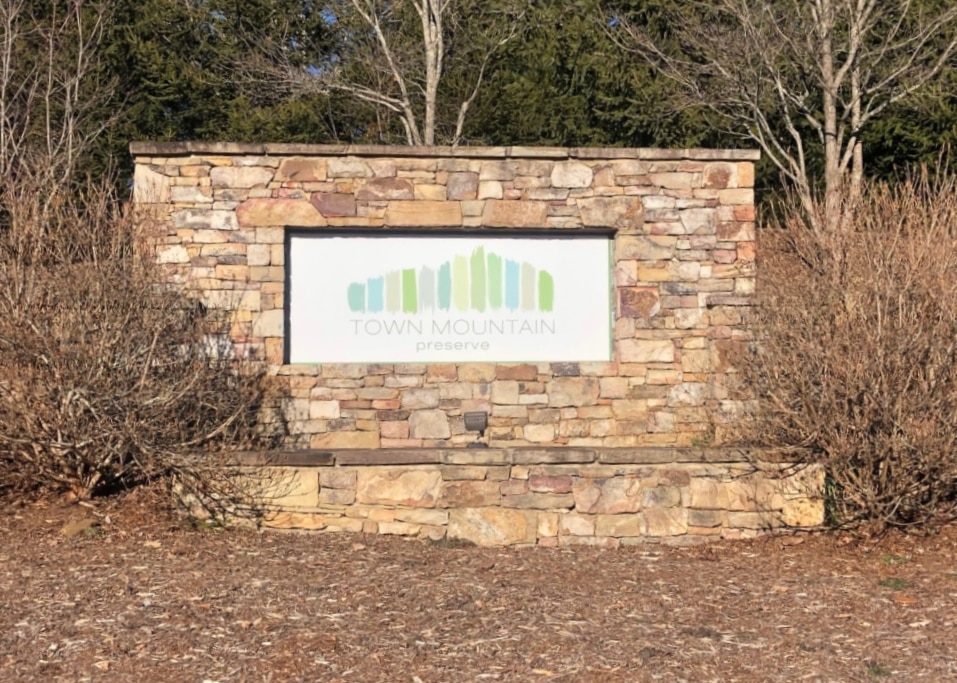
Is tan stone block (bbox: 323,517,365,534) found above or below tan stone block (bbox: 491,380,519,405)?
below

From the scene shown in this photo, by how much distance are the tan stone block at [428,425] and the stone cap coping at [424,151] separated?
2.20 metres

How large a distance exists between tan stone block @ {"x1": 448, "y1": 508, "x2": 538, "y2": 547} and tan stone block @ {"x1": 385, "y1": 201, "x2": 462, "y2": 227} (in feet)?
9.11

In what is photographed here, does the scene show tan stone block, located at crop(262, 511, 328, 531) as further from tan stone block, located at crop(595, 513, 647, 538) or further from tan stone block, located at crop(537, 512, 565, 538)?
tan stone block, located at crop(595, 513, 647, 538)

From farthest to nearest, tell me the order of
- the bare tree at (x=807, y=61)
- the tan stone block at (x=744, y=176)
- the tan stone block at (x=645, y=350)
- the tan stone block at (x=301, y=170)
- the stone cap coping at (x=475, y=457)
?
the bare tree at (x=807, y=61) → the tan stone block at (x=744, y=176) → the tan stone block at (x=645, y=350) → the tan stone block at (x=301, y=170) → the stone cap coping at (x=475, y=457)

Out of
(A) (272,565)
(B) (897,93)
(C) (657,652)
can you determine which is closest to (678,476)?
(C) (657,652)

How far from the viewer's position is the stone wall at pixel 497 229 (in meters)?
8.02

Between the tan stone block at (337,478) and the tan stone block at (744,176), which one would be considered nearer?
the tan stone block at (337,478)

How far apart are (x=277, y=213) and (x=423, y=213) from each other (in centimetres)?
122

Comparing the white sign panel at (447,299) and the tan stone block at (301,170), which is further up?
the tan stone block at (301,170)

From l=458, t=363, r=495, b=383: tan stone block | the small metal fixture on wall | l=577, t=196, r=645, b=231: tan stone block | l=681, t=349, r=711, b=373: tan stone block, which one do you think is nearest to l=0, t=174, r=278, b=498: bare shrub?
the small metal fixture on wall

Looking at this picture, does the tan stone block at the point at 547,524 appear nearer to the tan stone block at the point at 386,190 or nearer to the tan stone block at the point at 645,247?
the tan stone block at the point at 645,247

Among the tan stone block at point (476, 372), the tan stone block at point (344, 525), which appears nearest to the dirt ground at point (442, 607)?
the tan stone block at point (344, 525)

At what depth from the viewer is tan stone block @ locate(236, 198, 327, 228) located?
317 inches

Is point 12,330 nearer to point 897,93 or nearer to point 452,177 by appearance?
point 452,177
